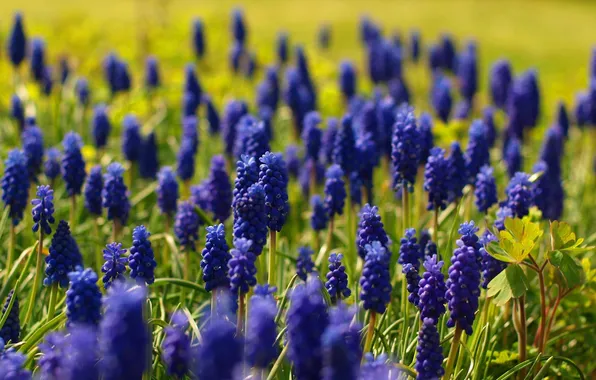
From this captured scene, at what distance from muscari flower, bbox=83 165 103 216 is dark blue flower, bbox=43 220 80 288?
4.80ft

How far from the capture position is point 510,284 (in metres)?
4.04

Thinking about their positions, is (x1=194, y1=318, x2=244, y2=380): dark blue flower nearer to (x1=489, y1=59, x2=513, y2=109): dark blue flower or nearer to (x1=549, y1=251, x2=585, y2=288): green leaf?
(x1=549, y1=251, x2=585, y2=288): green leaf

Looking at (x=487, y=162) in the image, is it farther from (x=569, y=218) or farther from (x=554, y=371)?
(x=569, y=218)

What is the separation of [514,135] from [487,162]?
2.84 m

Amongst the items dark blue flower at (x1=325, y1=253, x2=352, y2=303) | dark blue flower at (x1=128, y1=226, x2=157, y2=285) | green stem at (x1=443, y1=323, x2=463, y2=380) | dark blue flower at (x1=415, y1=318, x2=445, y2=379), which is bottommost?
green stem at (x1=443, y1=323, x2=463, y2=380)

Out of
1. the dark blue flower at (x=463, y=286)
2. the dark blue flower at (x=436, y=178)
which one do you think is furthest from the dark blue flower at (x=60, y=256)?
the dark blue flower at (x=436, y=178)

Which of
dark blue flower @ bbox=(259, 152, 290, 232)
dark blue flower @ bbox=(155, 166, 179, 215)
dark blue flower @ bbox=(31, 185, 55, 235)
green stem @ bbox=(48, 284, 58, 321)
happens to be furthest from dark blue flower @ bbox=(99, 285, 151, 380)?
dark blue flower @ bbox=(155, 166, 179, 215)

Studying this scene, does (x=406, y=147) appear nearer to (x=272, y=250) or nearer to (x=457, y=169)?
(x=457, y=169)

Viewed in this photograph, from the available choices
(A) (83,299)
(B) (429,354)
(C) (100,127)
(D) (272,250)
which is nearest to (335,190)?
(D) (272,250)

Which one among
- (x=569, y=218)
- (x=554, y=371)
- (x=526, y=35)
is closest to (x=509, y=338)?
(x=554, y=371)

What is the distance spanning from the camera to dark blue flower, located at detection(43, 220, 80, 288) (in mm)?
4273

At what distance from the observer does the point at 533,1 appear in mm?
24000

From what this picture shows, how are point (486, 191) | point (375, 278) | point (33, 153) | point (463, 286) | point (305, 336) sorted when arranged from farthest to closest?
point (33, 153), point (486, 191), point (463, 286), point (375, 278), point (305, 336)

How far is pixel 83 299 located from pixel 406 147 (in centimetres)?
277
